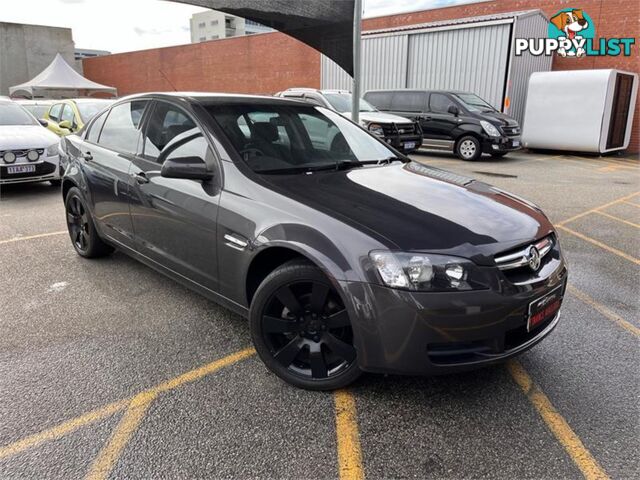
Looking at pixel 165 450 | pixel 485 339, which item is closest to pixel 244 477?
pixel 165 450

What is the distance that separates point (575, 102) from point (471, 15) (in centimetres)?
661

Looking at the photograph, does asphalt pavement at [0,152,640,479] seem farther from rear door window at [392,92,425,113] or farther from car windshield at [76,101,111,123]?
rear door window at [392,92,425,113]

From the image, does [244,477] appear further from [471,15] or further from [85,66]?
[85,66]

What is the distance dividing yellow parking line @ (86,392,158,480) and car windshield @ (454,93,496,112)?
11.8 metres

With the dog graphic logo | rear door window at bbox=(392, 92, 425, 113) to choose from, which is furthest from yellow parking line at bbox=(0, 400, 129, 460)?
the dog graphic logo

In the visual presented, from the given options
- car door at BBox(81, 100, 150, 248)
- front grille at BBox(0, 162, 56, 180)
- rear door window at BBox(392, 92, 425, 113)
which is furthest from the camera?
rear door window at BBox(392, 92, 425, 113)

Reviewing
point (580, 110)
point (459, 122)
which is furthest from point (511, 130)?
point (580, 110)

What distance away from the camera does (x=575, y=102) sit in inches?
516

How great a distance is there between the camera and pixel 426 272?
223cm

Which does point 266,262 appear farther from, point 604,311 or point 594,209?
point 594,209

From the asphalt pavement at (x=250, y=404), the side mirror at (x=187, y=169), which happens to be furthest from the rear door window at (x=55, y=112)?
the side mirror at (x=187, y=169)

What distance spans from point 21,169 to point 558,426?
8057mm

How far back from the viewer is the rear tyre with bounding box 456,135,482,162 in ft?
40.9

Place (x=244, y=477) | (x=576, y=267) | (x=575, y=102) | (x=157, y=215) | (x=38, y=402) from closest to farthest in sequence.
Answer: (x=244, y=477) < (x=38, y=402) < (x=157, y=215) < (x=576, y=267) < (x=575, y=102)
